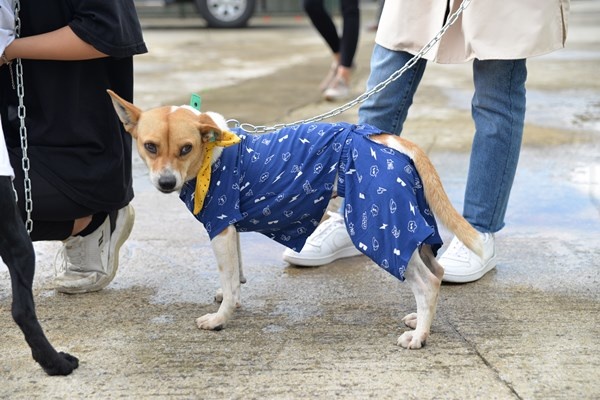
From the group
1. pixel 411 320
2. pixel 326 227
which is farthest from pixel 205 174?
pixel 326 227

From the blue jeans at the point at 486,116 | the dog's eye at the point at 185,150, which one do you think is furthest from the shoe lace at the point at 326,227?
the dog's eye at the point at 185,150

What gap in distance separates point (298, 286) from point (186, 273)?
1.65ft

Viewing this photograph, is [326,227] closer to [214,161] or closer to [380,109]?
[380,109]

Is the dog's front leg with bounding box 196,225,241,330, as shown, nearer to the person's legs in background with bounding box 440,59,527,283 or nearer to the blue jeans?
the person's legs in background with bounding box 440,59,527,283

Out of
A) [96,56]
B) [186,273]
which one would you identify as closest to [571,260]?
[186,273]

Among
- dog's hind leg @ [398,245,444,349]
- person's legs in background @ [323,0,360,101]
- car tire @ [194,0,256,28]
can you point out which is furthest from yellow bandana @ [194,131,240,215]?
car tire @ [194,0,256,28]

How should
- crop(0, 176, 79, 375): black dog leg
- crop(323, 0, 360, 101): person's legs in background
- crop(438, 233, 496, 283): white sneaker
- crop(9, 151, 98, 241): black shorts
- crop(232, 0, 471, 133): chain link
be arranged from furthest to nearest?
1. crop(323, 0, 360, 101): person's legs in background
2. crop(438, 233, 496, 283): white sneaker
3. crop(232, 0, 471, 133): chain link
4. crop(9, 151, 98, 241): black shorts
5. crop(0, 176, 79, 375): black dog leg

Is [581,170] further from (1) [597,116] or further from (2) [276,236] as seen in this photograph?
(2) [276,236]

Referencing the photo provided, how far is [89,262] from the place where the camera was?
3.37 m

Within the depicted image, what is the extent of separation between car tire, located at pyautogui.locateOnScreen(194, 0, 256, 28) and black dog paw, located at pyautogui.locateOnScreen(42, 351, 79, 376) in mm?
11421

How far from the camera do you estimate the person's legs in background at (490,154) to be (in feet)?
A: 11.2

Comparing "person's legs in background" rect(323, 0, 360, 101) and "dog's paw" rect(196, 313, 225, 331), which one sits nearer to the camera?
"dog's paw" rect(196, 313, 225, 331)

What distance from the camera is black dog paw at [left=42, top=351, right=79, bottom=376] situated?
8.67 ft

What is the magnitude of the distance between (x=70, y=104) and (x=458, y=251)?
1628 millimetres
